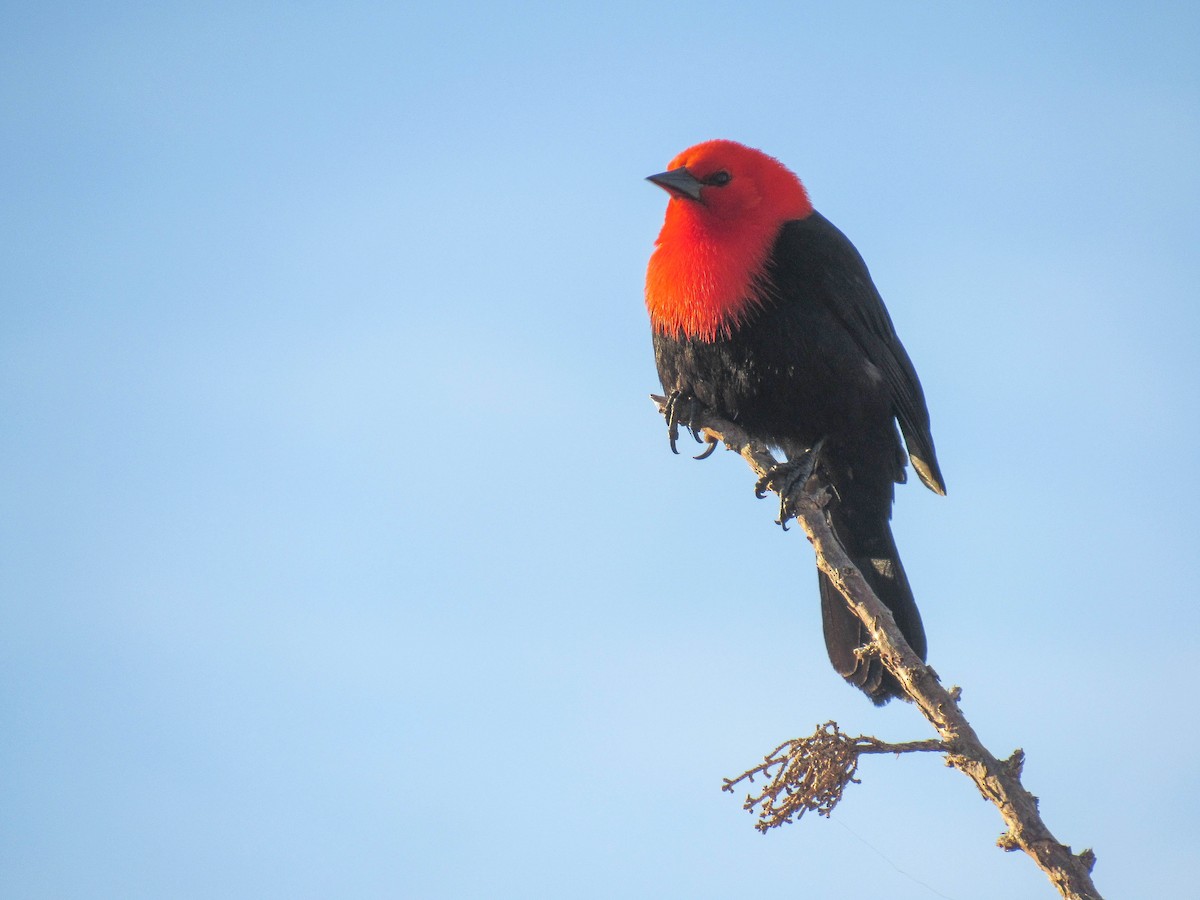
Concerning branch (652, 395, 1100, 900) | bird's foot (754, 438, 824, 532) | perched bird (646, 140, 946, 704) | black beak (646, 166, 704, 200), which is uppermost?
black beak (646, 166, 704, 200)

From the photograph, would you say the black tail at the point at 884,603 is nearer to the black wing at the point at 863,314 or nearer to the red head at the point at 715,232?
the black wing at the point at 863,314

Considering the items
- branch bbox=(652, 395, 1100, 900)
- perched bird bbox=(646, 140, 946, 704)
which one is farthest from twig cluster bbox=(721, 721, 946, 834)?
perched bird bbox=(646, 140, 946, 704)

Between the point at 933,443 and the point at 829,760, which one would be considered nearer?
the point at 829,760

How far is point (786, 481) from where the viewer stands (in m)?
4.80


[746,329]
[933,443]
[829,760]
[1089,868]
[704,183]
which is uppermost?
[704,183]

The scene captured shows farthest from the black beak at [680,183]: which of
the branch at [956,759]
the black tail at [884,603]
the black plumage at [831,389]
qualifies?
the branch at [956,759]

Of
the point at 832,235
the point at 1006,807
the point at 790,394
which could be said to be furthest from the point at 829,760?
the point at 832,235

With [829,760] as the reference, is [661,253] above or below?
above

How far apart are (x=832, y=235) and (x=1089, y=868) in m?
3.33

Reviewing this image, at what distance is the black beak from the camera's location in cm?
546

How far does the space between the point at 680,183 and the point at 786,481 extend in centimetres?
148

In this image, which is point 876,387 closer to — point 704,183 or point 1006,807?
point 704,183

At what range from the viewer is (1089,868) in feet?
9.18

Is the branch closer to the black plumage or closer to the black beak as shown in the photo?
the black plumage
